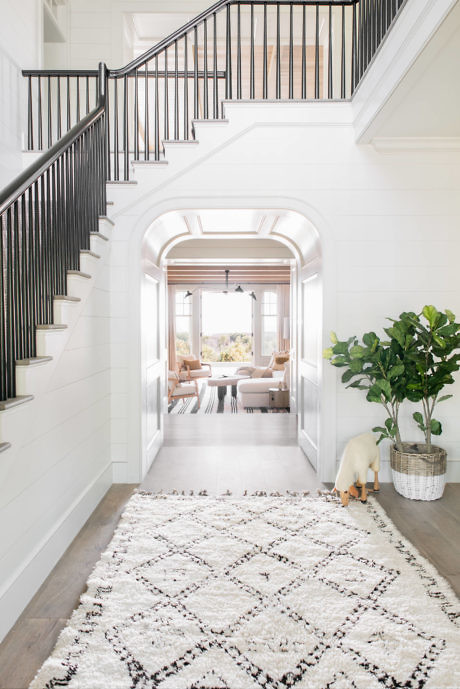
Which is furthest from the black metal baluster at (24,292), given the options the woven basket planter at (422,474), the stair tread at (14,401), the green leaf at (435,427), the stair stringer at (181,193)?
the green leaf at (435,427)

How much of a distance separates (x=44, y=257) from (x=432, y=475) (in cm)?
287

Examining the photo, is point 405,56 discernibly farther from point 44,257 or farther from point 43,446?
point 43,446

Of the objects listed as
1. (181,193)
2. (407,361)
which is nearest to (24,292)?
(181,193)

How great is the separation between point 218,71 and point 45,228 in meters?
3.28

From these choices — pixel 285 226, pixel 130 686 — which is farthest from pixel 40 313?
pixel 285 226

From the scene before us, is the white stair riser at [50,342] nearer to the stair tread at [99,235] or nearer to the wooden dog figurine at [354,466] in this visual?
the stair tread at [99,235]

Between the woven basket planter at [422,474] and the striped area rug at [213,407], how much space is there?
14.6 feet

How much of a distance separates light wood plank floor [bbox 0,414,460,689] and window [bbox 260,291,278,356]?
6.44 metres

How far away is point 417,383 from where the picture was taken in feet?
10.9

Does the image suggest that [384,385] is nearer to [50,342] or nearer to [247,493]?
[247,493]

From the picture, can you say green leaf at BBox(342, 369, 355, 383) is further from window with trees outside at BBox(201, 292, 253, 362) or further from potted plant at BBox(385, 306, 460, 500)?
window with trees outside at BBox(201, 292, 253, 362)

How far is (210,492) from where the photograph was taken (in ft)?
11.5

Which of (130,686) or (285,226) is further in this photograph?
(285,226)

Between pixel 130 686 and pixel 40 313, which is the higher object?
pixel 40 313
